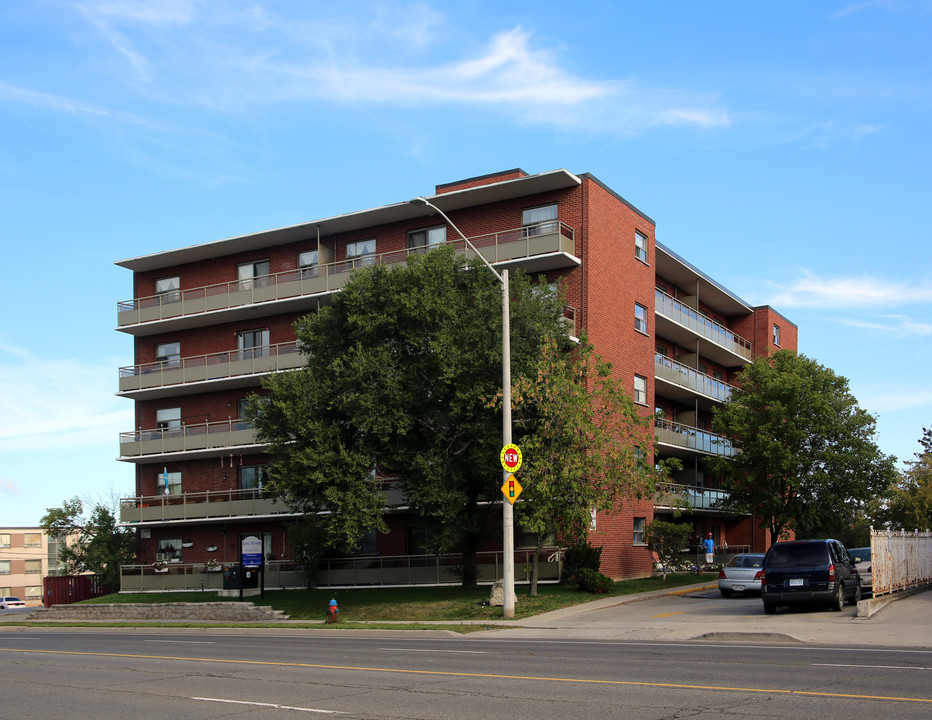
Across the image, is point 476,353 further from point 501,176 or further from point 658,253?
point 658,253

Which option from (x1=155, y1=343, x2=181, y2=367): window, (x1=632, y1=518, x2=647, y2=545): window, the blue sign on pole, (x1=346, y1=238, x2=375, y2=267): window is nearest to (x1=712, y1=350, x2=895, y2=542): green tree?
(x1=632, y1=518, x2=647, y2=545): window

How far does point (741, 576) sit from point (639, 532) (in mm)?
10505

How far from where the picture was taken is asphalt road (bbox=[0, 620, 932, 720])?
1062cm

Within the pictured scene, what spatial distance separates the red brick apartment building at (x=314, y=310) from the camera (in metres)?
39.4

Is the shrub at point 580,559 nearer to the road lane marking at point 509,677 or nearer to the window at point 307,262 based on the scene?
the road lane marking at point 509,677

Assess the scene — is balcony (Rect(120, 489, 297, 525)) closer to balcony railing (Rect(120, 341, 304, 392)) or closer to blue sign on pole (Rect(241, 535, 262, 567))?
blue sign on pole (Rect(241, 535, 262, 567))

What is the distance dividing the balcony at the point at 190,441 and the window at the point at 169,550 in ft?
13.6

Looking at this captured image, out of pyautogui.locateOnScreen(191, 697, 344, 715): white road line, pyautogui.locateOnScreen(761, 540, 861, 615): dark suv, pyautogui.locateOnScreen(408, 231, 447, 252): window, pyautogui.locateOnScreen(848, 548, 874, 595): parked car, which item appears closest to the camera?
A: pyautogui.locateOnScreen(191, 697, 344, 715): white road line

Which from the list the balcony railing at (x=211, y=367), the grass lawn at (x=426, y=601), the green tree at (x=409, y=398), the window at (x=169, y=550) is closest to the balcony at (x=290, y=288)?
the balcony railing at (x=211, y=367)

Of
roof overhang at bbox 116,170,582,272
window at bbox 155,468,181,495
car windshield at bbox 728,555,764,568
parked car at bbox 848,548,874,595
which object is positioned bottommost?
parked car at bbox 848,548,874,595

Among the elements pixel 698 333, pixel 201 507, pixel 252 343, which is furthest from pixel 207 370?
pixel 698 333

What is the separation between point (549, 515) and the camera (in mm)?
28953

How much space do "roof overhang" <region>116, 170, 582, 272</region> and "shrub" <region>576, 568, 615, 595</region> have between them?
557 inches

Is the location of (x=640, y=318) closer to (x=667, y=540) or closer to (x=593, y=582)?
(x=667, y=540)
